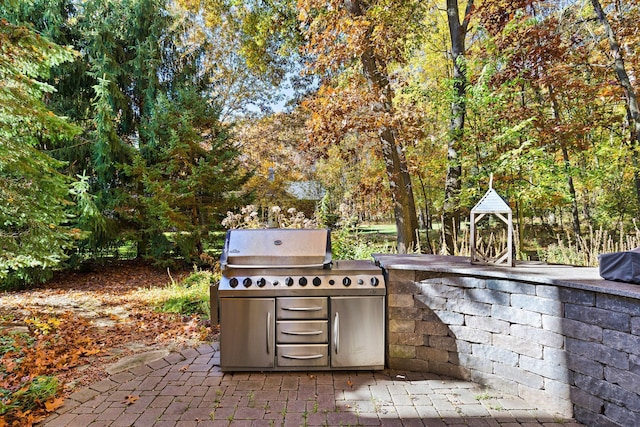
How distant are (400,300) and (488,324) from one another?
2.10 feet

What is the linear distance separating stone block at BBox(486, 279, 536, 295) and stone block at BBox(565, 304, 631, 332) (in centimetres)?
22

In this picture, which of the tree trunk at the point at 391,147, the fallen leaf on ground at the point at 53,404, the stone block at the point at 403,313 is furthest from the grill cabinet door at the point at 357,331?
the tree trunk at the point at 391,147

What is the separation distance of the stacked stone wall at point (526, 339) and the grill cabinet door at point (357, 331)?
0.12m

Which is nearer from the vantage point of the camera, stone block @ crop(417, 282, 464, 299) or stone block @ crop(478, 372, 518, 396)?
stone block @ crop(478, 372, 518, 396)

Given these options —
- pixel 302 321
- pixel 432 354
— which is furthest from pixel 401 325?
pixel 302 321

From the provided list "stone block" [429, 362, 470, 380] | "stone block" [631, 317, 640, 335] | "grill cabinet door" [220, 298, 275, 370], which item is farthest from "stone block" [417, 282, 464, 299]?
"grill cabinet door" [220, 298, 275, 370]

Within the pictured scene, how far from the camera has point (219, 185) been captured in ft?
23.1

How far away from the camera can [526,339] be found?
2.38 metres

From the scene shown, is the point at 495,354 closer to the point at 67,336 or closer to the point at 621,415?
the point at 621,415

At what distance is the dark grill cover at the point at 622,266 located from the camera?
1987mm

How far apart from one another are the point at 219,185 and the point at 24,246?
3593 mm

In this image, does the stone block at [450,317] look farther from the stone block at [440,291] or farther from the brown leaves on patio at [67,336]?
the brown leaves on patio at [67,336]

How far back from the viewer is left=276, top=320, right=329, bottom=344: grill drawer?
112 inches

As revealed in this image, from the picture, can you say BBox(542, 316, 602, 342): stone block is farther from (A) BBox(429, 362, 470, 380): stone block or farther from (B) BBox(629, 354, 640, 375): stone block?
(A) BBox(429, 362, 470, 380): stone block
